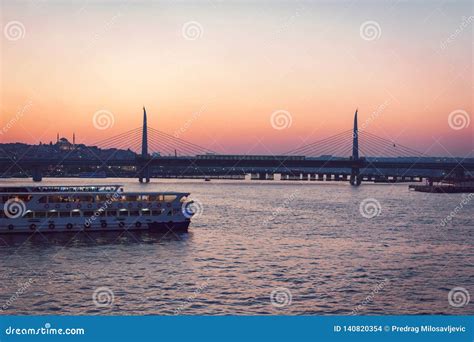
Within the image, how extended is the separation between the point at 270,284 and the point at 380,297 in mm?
4335

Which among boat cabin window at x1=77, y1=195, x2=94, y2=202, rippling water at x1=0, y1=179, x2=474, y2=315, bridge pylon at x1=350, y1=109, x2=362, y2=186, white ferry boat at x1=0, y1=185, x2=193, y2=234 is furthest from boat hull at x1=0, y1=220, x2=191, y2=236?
bridge pylon at x1=350, y1=109, x2=362, y2=186

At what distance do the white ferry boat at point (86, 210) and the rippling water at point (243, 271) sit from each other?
116cm

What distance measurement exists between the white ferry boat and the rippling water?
45.5 inches

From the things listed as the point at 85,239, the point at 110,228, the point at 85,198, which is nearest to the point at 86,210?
the point at 85,198

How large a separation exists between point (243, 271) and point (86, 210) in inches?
594

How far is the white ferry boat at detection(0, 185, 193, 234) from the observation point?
115ft

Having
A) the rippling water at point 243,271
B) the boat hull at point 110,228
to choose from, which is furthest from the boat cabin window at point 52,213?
the rippling water at point 243,271

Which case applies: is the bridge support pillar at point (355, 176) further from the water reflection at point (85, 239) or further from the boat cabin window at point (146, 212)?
the boat cabin window at point (146, 212)

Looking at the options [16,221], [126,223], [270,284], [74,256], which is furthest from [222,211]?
[270,284]

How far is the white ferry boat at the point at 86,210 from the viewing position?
115ft

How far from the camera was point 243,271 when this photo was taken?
2522 cm

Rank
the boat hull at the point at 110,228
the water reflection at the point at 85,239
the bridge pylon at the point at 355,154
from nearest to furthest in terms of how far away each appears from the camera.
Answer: the water reflection at the point at 85,239, the boat hull at the point at 110,228, the bridge pylon at the point at 355,154

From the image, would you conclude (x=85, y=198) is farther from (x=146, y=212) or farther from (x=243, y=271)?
(x=243, y=271)

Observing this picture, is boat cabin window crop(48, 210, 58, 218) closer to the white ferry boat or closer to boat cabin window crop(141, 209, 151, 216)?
the white ferry boat
